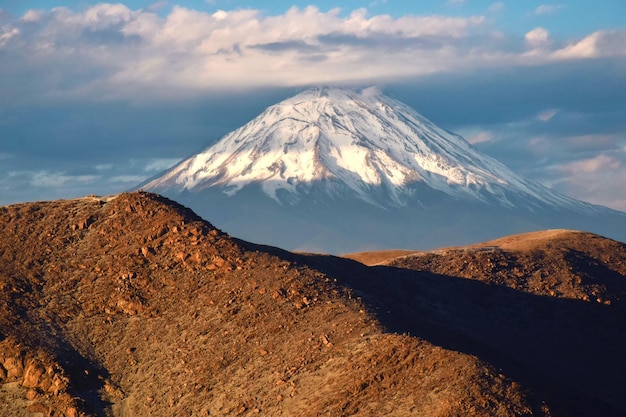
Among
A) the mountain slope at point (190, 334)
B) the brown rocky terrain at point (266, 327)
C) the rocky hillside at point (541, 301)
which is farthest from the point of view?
the rocky hillside at point (541, 301)

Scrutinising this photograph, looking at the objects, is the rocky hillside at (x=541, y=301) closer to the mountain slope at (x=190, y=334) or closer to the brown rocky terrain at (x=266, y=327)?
the brown rocky terrain at (x=266, y=327)

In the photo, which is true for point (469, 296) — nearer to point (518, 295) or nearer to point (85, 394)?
point (518, 295)

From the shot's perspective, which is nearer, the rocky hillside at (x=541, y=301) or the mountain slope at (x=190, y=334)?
the mountain slope at (x=190, y=334)

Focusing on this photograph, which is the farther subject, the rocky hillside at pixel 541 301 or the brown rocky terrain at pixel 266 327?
the rocky hillside at pixel 541 301

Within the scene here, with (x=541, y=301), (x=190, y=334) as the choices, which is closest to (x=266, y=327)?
(x=190, y=334)

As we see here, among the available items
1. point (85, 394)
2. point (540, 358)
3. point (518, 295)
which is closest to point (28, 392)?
point (85, 394)

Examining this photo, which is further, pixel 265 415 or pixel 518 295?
pixel 518 295

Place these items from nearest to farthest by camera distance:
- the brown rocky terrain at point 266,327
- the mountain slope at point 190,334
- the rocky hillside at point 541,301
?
the mountain slope at point 190,334 → the brown rocky terrain at point 266,327 → the rocky hillside at point 541,301

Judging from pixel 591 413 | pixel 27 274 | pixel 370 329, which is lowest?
pixel 591 413

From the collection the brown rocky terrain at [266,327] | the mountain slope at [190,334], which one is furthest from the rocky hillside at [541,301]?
the mountain slope at [190,334]
